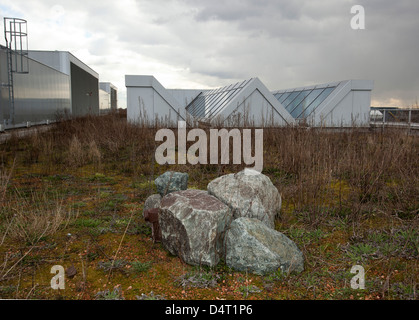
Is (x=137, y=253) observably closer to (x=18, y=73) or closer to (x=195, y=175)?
(x=195, y=175)

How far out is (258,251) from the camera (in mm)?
3068

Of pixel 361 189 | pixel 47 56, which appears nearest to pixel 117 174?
pixel 361 189

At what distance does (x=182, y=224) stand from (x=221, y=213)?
0.41 m

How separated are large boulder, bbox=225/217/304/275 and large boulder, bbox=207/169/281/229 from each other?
1.40 ft

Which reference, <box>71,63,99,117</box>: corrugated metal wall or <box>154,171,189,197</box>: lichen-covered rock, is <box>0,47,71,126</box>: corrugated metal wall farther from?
<box>154,171,189,197</box>: lichen-covered rock

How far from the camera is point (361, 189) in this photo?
490cm

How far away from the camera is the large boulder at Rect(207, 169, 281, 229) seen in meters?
3.76

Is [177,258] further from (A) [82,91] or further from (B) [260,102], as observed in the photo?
(A) [82,91]

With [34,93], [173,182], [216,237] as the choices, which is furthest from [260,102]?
[216,237]

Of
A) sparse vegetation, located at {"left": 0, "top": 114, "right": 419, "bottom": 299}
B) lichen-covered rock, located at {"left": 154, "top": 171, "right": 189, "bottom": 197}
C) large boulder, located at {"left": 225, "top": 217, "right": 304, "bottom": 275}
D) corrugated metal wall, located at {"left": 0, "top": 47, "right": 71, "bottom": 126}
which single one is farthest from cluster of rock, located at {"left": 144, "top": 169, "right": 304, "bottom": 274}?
corrugated metal wall, located at {"left": 0, "top": 47, "right": 71, "bottom": 126}

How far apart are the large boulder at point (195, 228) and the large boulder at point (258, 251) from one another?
14 centimetres

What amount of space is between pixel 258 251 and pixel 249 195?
902 mm

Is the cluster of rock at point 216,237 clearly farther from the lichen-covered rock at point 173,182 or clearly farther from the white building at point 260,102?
the white building at point 260,102
